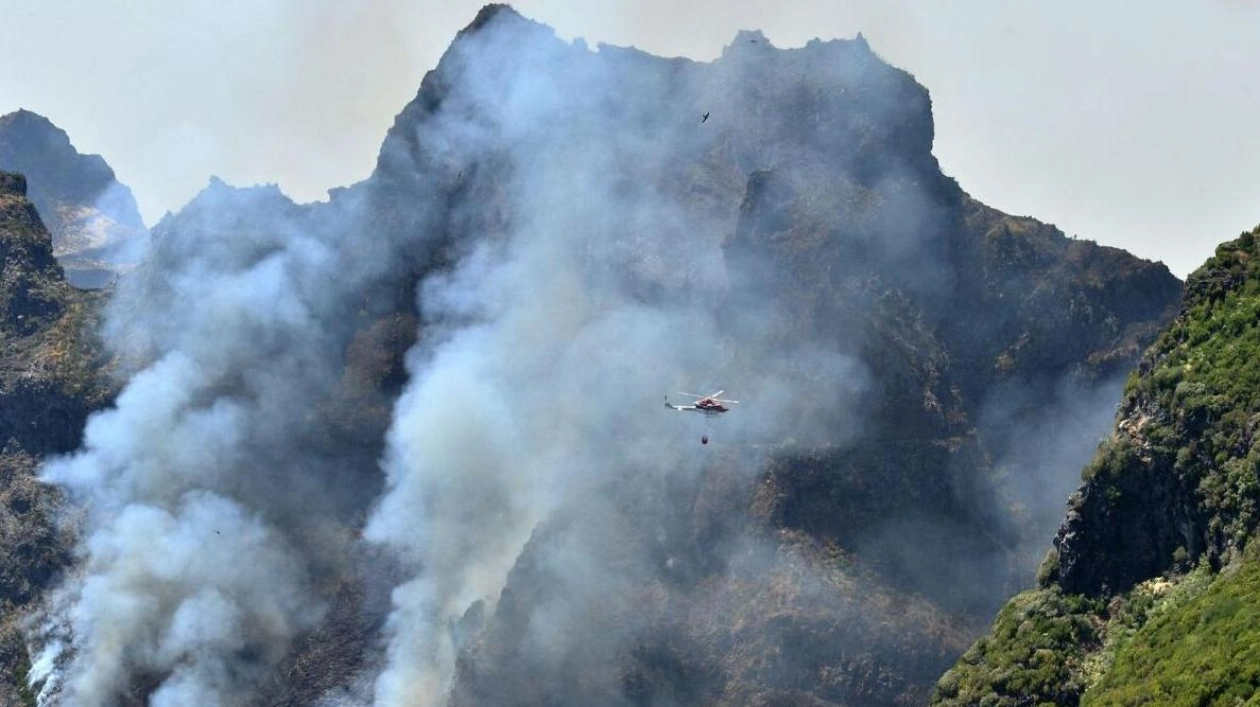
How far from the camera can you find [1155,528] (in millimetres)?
131125

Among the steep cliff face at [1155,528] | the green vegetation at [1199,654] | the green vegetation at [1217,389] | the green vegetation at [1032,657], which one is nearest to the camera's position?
the green vegetation at [1199,654]

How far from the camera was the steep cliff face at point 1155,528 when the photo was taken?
120250 mm

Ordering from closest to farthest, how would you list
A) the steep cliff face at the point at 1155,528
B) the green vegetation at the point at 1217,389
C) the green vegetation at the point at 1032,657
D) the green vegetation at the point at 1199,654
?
1. the green vegetation at the point at 1199,654
2. the steep cliff face at the point at 1155,528
3. the green vegetation at the point at 1217,389
4. the green vegetation at the point at 1032,657

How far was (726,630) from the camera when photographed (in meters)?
186

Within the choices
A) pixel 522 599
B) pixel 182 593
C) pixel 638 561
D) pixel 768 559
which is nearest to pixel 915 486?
pixel 768 559

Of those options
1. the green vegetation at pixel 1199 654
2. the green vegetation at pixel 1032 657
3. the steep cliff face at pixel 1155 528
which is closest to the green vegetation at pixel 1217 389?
the steep cliff face at pixel 1155 528

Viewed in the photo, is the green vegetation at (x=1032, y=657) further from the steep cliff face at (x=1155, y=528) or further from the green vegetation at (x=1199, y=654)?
the green vegetation at (x=1199, y=654)

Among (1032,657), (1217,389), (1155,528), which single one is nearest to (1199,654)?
(1032,657)

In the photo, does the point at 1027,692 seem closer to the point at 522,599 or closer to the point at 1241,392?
the point at 1241,392

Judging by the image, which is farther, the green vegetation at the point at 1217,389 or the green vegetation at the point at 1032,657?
the green vegetation at the point at 1032,657

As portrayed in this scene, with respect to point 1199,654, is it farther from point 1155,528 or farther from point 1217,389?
point 1217,389

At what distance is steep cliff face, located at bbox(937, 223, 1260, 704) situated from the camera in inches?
4734

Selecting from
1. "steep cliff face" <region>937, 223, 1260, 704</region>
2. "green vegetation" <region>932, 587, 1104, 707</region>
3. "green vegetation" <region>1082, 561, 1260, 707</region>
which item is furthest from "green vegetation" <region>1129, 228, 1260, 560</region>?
"green vegetation" <region>932, 587, 1104, 707</region>

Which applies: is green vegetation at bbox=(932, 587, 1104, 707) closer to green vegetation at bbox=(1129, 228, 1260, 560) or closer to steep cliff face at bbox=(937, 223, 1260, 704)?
steep cliff face at bbox=(937, 223, 1260, 704)
